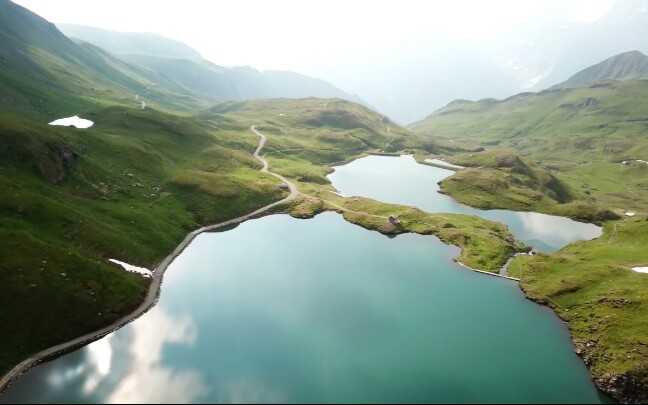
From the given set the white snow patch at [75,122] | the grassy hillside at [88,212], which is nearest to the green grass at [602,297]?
the grassy hillside at [88,212]

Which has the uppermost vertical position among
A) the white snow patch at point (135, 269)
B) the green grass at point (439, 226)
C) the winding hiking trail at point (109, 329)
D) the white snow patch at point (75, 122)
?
the green grass at point (439, 226)

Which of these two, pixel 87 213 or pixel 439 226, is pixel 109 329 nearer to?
pixel 87 213

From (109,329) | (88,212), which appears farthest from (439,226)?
(88,212)

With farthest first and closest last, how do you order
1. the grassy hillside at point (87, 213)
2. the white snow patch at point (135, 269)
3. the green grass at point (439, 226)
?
1. the green grass at point (439, 226)
2. the white snow patch at point (135, 269)
3. the grassy hillside at point (87, 213)

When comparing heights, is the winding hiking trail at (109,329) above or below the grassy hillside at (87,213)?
below

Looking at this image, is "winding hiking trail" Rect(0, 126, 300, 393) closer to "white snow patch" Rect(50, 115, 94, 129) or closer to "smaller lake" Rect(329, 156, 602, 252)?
"smaller lake" Rect(329, 156, 602, 252)

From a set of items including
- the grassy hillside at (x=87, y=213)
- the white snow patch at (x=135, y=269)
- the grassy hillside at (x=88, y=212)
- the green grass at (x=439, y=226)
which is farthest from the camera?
the green grass at (x=439, y=226)

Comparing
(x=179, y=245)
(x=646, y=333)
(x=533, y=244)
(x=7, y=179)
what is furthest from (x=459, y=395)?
(x=7, y=179)

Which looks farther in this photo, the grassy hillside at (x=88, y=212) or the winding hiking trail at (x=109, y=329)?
the grassy hillside at (x=88, y=212)

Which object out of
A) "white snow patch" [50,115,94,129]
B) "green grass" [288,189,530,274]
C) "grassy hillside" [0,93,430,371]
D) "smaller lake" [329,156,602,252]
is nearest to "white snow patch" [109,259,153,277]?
"grassy hillside" [0,93,430,371]

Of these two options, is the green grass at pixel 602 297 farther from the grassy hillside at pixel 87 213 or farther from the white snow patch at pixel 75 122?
the white snow patch at pixel 75 122

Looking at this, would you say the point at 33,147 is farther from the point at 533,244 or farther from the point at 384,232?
the point at 533,244

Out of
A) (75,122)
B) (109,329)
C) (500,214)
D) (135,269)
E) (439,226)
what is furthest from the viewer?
(75,122)
